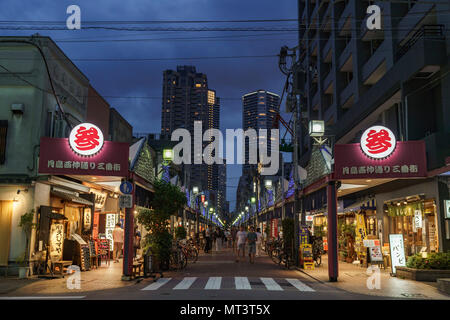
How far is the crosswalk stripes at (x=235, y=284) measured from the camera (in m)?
13.4

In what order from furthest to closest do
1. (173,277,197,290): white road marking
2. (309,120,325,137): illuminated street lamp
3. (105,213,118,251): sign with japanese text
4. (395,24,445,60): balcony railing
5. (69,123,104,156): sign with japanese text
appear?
(105,213,118,251): sign with japanese text < (309,120,325,137): illuminated street lamp < (395,24,445,60): balcony railing < (69,123,104,156): sign with japanese text < (173,277,197,290): white road marking

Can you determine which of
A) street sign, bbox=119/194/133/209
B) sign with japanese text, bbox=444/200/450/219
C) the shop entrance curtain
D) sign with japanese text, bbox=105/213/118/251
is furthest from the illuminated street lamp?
the shop entrance curtain

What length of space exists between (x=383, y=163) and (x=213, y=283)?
746 centimetres

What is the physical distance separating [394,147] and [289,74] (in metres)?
11.1

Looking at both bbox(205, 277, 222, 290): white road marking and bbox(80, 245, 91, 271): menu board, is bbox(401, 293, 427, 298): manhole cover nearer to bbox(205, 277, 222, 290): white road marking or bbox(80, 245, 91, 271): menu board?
bbox(205, 277, 222, 290): white road marking

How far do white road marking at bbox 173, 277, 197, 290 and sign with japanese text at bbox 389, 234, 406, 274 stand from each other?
817 centimetres

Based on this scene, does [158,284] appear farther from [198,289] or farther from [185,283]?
[198,289]

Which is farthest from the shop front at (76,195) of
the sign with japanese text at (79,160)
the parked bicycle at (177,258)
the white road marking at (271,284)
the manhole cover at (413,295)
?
the manhole cover at (413,295)

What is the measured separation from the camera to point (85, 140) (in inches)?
620

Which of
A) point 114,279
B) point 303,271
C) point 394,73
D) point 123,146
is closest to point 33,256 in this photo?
point 114,279

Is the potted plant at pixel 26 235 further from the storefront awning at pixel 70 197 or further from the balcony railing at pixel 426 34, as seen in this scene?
the balcony railing at pixel 426 34

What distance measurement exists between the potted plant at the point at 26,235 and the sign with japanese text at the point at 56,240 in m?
1.63

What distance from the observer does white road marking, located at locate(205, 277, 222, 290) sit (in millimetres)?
13341

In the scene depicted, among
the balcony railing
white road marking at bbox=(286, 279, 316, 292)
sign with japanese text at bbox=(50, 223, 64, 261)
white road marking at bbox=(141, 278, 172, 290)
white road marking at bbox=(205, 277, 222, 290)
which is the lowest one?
white road marking at bbox=(286, 279, 316, 292)
